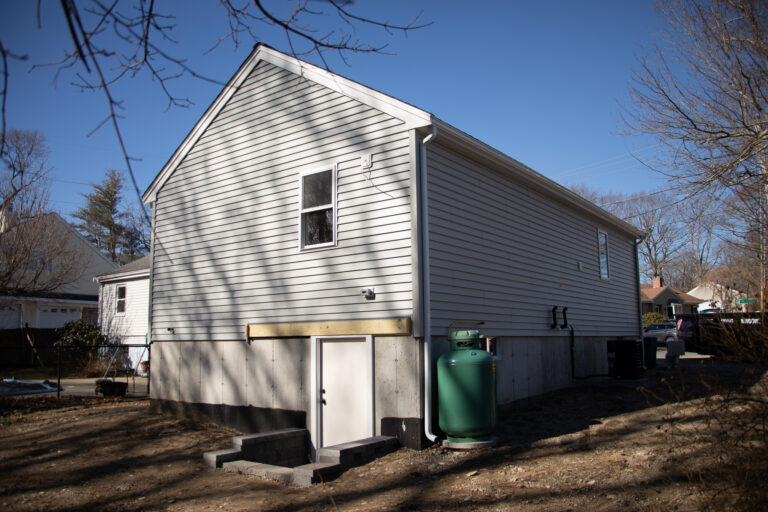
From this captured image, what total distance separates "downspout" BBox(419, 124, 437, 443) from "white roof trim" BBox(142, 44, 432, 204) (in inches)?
20.4

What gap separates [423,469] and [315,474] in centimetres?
140

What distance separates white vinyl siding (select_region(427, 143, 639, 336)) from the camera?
9.55 meters

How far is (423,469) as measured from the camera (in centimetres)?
773

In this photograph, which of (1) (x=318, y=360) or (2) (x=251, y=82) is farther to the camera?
(2) (x=251, y=82)

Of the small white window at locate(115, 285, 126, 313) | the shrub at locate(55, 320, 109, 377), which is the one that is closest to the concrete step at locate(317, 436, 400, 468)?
the shrub at locate(55, 320, 109, 377)

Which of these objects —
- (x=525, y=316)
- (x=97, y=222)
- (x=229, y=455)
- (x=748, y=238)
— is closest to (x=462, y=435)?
(x=229, y=455)

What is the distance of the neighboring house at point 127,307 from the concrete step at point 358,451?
16.9m

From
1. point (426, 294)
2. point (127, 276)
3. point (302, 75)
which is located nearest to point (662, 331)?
point (127, 276)

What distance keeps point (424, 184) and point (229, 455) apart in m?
4.95

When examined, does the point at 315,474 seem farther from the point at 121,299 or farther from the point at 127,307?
the point at 121,299

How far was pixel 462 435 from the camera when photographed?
8367 mm

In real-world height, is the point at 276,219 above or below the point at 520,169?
below

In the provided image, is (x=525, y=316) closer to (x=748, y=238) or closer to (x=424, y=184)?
(x=424, y=184)

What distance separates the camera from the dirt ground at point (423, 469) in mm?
6219
